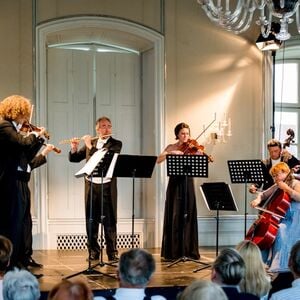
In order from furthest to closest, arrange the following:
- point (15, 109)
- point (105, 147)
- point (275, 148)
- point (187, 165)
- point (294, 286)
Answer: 1. point (275, 148)
2. point (105, 147)
3. point (187, 165)
4. point (15, 109)
5. point (294, 286)

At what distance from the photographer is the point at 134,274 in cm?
319

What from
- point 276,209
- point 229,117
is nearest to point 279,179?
point 276,209

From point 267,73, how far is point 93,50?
7.41ft

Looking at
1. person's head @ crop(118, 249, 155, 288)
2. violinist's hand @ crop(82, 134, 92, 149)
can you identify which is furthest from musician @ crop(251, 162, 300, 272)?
person's head @ crop(118, 249, 155, 288)

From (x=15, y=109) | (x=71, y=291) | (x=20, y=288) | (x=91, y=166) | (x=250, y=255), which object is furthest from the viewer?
(x=91, y=166)

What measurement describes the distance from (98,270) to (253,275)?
3010 mm

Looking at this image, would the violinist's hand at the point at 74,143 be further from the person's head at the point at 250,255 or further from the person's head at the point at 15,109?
the person's head at the point at 250,255

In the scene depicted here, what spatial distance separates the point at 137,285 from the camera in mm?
3191

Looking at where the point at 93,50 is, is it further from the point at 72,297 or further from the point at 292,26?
the point at 72,297

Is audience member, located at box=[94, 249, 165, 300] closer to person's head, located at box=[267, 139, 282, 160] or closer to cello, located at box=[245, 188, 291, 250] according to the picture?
cello, located at box=[245, 188, 291, 250]

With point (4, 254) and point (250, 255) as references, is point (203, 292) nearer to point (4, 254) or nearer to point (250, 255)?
point (250, 255)

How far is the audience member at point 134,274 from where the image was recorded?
3168 mm

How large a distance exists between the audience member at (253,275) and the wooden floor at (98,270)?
198 centimetres

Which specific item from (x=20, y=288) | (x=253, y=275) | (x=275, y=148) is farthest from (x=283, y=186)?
(x=20, y=288)
